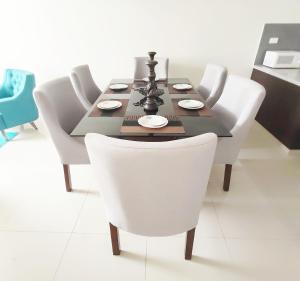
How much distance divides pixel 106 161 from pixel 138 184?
0.16 metres

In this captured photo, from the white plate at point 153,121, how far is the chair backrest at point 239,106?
1.74 ft

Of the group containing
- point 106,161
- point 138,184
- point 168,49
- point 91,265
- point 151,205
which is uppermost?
point 168,49

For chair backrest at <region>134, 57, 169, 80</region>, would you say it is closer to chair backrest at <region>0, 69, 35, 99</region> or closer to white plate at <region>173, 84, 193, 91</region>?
white plate at <region>173, 84, 193, 91</region>

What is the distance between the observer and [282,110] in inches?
96.0

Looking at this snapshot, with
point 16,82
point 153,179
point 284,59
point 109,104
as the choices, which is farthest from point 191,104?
point 16,82

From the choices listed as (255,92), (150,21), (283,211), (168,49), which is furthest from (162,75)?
(283,211)

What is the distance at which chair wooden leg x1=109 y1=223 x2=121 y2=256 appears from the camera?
48.2 inches

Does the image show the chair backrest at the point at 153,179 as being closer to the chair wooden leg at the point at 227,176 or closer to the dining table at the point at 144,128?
the dining table at the point at 144,128

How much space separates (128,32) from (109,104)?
65.2 inches

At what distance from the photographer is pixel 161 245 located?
138cm

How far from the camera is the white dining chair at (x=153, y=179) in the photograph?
29.7 inches

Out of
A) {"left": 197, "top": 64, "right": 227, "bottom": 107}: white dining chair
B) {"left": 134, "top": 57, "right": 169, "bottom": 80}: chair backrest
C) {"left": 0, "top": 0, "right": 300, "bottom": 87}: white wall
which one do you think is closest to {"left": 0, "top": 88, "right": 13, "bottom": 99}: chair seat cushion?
{"left": 0, "top": 0, "right": 300, "bottom": 87}: white wall

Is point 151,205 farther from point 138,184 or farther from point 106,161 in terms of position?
point 106,161

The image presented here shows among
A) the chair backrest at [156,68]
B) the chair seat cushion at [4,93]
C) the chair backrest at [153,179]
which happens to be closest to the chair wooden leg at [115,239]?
the chair backrest at [153,179]
